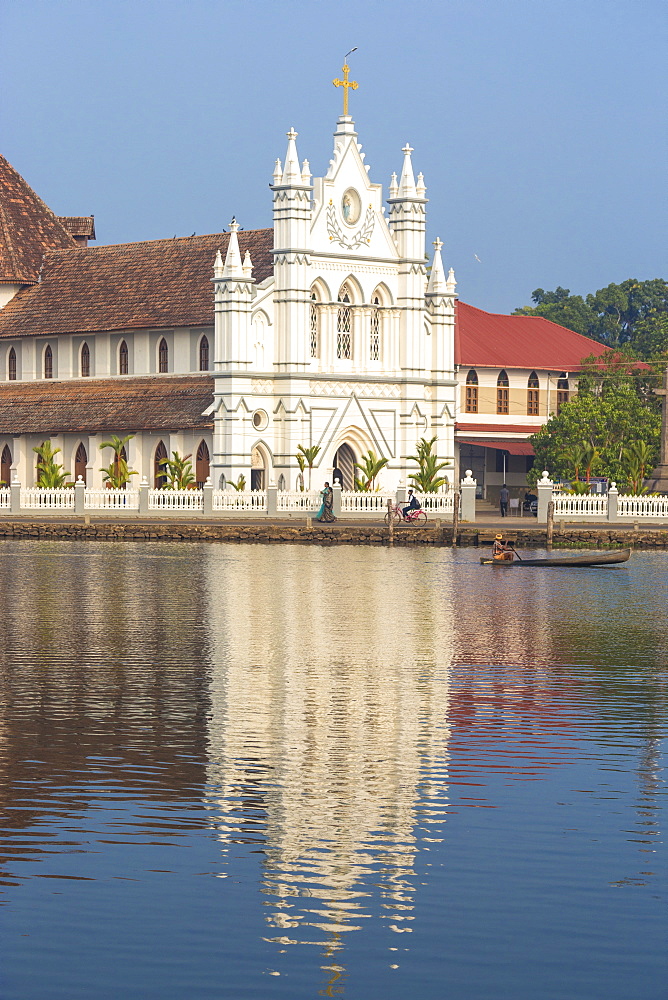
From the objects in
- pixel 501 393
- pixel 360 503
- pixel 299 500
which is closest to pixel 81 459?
pixel 299 500

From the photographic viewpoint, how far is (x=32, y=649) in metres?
29.6

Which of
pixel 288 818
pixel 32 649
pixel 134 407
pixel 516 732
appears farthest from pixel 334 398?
pixel 288 818

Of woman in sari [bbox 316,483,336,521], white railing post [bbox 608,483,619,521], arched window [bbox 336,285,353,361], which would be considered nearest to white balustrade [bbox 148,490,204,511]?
woman in sari [bbox 316,483,336,521]

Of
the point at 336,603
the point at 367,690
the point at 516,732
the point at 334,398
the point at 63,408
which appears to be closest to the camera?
the point at 516,732

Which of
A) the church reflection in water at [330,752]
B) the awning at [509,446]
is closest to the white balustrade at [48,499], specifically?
the awning at [509,446]

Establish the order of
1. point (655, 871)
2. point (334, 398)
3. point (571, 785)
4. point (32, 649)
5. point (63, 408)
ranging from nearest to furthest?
point (655, 871) → point (571, 785) → point (32, 649) → point (334, 398) → point (63, 408)

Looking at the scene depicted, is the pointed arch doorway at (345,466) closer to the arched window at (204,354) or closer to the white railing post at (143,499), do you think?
the arched window at (204,354)

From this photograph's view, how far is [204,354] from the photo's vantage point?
78188 millimetres

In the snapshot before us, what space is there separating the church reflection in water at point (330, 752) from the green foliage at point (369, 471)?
34.7 meters

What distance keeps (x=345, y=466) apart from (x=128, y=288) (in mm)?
13965

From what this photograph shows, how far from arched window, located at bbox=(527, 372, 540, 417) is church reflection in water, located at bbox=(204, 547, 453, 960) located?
175 ft

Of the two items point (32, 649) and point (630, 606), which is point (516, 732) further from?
point (630, 606)

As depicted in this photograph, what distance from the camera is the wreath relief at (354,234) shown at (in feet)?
251

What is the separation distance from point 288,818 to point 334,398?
60675mm
